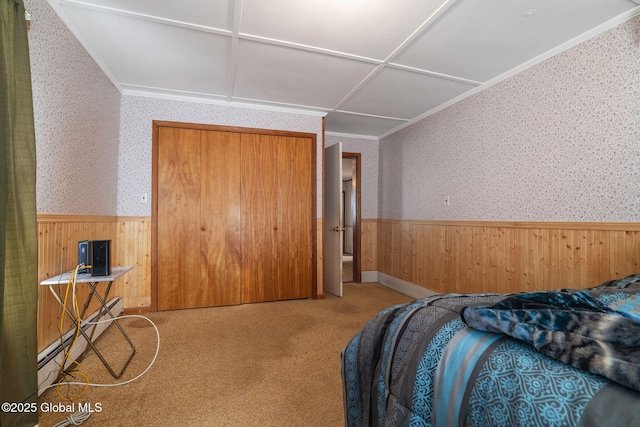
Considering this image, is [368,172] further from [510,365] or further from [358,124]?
[510,365]

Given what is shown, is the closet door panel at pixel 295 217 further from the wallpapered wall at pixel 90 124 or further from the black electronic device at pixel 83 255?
the black electronic device at pixel 83 255

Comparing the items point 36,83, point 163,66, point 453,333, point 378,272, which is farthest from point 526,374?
point 378,272

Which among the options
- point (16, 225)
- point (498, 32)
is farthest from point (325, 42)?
point (16, 225)

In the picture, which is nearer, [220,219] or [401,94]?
[401,94]

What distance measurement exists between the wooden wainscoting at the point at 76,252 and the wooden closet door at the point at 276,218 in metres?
1.09

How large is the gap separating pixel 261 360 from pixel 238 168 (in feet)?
7.14

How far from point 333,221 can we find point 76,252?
275 centimetres

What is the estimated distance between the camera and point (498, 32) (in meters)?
2.08

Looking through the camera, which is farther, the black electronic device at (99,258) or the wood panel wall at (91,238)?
the black electronic device at (99,258)

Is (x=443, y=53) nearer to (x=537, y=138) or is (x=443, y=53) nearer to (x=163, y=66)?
(x=537, y=138)

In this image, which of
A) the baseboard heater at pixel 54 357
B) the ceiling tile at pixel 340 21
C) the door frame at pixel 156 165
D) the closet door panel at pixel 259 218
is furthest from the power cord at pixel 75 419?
the ceiling tile at pixel 340 21

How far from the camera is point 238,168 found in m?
3.46

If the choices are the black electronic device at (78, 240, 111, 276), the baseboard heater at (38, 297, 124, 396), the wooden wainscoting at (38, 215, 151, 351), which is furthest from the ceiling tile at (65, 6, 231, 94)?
the baseboard heater at (38, 297, 124, 396)

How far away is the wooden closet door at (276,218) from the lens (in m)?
3.50
